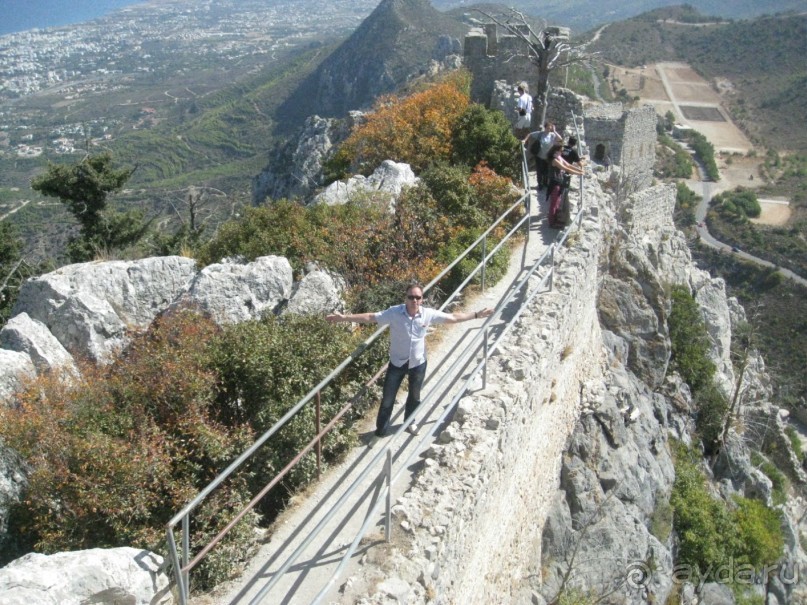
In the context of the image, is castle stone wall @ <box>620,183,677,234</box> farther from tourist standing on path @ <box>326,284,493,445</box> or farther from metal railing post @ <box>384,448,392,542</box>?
metal railing post @ <box>384,448,392,542</box>

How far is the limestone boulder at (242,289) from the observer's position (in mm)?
9328

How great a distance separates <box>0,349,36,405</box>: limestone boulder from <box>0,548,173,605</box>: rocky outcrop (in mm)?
2973

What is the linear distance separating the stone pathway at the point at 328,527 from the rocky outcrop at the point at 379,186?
18.1 ft

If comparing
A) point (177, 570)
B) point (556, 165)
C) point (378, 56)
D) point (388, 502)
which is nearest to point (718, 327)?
point (556, 165)

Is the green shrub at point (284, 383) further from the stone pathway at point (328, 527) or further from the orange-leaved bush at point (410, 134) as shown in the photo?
the orange-leaved bush at point (410, 134)

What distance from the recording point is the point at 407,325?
21.4 feet

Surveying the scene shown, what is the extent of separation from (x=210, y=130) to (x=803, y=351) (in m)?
102

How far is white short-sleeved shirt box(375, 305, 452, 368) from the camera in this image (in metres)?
6.51

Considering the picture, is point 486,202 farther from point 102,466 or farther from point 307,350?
point 102,466

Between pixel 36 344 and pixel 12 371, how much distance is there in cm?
76

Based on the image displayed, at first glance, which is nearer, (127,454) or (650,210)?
(127,454)

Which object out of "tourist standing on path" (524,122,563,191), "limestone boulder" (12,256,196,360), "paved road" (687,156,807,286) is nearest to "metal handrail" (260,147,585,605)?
"tourist standing on path" (524,122,563,191)

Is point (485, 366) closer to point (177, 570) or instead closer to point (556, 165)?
point (177, 570)

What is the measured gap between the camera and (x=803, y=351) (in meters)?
41.8
